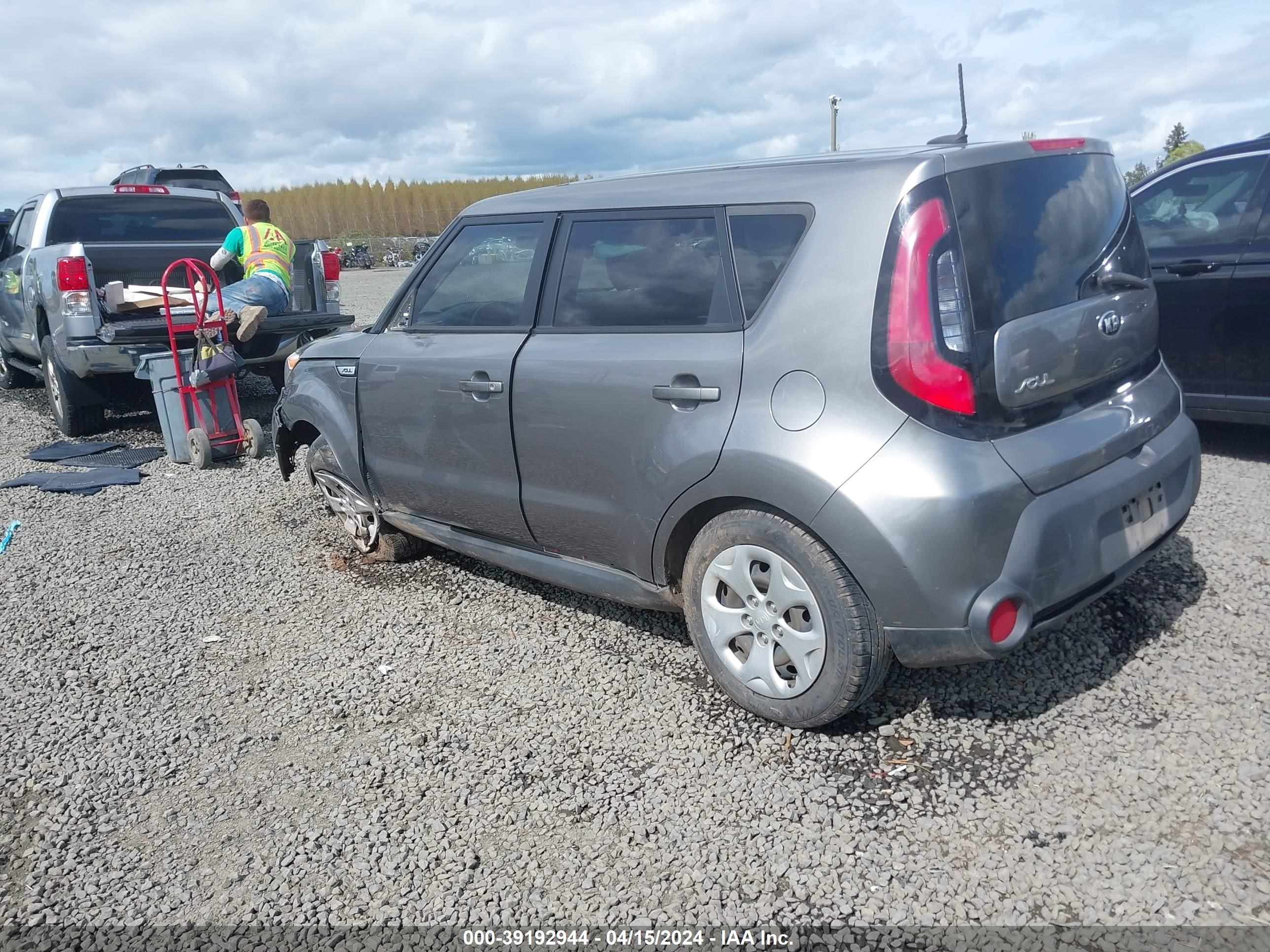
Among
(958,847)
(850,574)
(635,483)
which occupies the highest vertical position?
(635,483)

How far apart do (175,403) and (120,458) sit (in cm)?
81

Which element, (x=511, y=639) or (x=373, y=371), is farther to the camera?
(x=373, y=371)

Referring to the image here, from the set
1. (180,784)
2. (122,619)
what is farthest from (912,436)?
(122,619)

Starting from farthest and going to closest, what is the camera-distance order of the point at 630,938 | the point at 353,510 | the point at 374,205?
the point at 374,205, the point at 353,510, the point at 630,938

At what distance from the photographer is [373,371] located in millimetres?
4266

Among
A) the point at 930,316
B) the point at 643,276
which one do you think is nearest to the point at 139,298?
the point at 643,276

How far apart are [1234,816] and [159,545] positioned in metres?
5.17

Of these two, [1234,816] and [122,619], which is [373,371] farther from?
[1234,816]

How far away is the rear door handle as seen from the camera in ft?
9.75

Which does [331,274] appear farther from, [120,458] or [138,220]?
[120,458]

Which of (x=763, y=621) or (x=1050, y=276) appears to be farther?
(x=763, y=621)

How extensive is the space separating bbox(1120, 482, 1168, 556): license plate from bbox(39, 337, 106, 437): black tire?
312 inches

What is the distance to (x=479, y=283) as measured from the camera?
3.94m

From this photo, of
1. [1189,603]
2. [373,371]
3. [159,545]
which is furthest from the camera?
[159,545]
